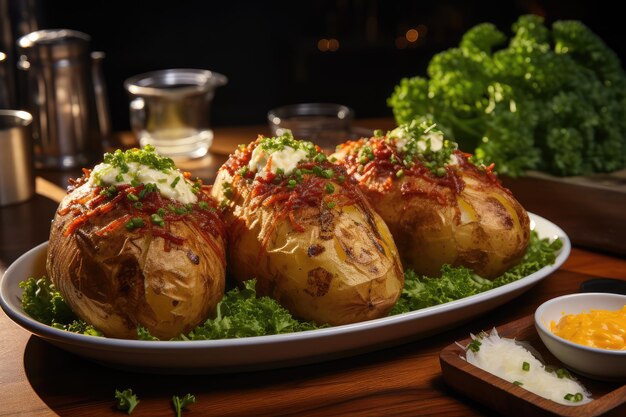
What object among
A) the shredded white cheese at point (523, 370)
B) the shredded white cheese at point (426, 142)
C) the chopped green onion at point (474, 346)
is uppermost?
the shredded white cheese at point (426, 142)

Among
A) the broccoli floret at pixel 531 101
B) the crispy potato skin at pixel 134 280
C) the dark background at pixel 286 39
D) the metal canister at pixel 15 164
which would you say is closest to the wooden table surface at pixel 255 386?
the crispy potato skin at pixel 134 280

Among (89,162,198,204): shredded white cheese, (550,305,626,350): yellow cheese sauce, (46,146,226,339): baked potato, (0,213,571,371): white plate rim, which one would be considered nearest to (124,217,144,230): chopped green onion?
(46,146,226,339): baked potato

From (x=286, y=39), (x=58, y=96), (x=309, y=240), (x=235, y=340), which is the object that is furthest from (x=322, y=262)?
(x=286, y=39)

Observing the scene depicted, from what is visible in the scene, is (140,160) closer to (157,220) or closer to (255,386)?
(157,220)

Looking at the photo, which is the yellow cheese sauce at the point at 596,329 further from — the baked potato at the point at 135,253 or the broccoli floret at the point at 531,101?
the broccoli floret at the point at 531,101

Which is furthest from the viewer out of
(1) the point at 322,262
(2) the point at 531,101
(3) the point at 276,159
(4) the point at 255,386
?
(2) the point at 531,101

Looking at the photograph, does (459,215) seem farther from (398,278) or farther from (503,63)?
(503,63)

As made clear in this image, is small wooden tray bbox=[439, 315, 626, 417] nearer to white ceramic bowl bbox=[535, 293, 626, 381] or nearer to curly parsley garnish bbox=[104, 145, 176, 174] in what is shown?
white ceramic bowl bbox=[535, 293, 626, 381]
